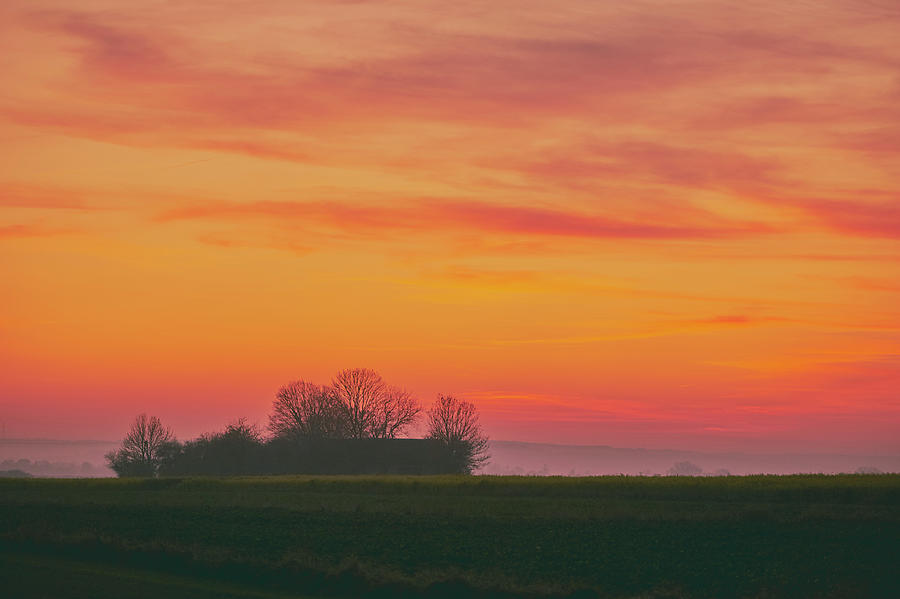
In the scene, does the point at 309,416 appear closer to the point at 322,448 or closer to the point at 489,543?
the point at 322,448

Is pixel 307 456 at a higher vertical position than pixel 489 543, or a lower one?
higher

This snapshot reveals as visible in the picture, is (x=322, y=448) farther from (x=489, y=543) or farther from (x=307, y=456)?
(x=489, y=543)

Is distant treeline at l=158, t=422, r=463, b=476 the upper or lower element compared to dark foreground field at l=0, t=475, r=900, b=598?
upper

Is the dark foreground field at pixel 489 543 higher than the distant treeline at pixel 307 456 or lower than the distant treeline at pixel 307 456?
lower

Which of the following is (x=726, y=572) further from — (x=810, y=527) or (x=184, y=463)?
(x=184, y=463)

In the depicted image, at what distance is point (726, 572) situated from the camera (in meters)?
26.2

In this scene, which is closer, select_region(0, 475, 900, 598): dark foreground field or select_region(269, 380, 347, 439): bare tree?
select_region(0, 475, 900, 598): dark foreground field

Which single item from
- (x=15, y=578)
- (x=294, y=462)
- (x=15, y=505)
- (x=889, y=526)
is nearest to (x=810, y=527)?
(x=889, y=526)

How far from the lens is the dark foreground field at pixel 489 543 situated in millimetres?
24672

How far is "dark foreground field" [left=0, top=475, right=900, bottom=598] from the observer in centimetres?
2467

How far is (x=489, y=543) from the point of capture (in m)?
32.6

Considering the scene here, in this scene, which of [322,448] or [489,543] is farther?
[322,448]

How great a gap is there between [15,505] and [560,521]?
30555 mm

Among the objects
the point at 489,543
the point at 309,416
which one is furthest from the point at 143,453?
the point at 489,543
